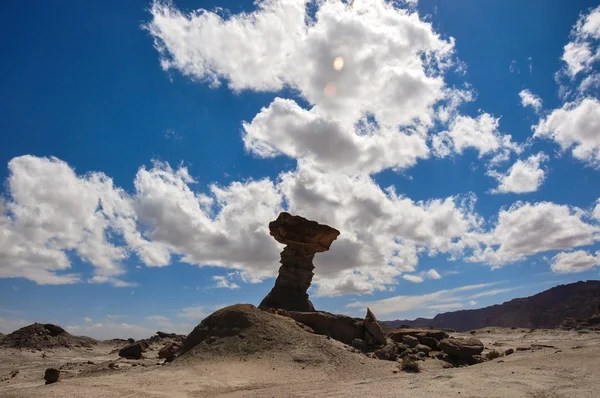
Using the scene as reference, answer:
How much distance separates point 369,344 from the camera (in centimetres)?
2341

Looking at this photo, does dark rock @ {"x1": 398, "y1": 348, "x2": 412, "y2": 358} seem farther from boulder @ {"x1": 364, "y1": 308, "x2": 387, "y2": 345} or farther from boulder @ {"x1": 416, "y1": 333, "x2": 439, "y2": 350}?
boulder @ {"x1": 364, "y1": 308, "x2": 387, "y2": 345}

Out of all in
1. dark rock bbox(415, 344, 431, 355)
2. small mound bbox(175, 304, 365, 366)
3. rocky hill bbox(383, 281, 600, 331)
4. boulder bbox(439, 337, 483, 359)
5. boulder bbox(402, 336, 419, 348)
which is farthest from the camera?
rocky hill bbox(383, 281, 600, 331)

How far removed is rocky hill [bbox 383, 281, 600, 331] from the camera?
107m

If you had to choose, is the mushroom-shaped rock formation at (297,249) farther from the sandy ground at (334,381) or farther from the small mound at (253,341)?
the sandy ground at (334,381)

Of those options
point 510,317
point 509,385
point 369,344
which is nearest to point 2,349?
point 369,344

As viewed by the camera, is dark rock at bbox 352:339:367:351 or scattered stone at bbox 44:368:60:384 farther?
dark rock at bbox 352:339:367:351

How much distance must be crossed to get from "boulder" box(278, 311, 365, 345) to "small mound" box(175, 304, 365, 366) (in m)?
3.41

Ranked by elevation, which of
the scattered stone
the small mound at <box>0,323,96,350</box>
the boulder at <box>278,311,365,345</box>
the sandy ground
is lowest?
the sandy ground

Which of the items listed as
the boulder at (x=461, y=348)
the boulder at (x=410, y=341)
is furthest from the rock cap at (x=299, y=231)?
the boulder at (x=461, y=348)

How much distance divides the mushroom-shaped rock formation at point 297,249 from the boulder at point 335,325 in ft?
30.9

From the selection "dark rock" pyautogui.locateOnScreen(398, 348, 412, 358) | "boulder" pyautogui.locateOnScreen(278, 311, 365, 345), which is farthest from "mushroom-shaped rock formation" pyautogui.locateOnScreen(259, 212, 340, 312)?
"dark rock" pyautogui.locateOnScreen(398, 348, 412, 358)

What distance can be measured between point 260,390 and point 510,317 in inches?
5736

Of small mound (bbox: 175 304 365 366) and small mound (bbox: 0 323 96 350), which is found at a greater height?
small mound (bbox: 0 323 96 350)

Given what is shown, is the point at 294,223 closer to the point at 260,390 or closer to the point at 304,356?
the point at 304,356
